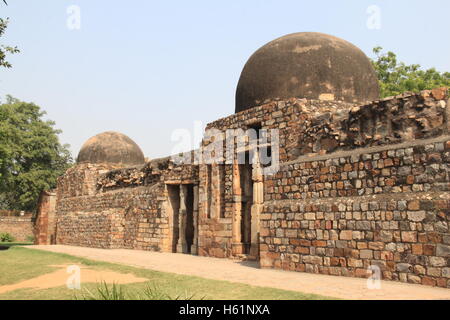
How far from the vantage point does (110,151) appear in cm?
2308

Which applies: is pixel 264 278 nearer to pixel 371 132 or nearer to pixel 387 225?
pixel 387 225

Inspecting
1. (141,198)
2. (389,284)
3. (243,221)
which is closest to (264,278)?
(389,284)

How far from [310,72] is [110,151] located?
14621 millimetres

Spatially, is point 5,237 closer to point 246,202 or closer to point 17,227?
point 17,227

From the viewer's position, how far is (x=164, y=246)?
1481cm

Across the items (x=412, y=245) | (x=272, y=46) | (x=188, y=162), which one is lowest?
(x=412, y=245)

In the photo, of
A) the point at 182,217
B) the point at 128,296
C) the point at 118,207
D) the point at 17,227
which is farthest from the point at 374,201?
the point at 17,227

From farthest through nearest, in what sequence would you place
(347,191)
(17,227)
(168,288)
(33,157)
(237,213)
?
(17,227)
(33,157)
(237,213)
(347,191)
(168,288)

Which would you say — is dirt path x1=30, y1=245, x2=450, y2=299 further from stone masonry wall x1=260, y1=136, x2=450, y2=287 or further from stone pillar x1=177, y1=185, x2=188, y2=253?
stone pillar x1=177, y1=185, x2=188, y2=253

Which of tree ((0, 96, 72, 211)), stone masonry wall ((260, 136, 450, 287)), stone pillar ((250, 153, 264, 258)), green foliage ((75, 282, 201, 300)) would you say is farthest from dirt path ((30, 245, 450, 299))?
tree ((0, 96, 72, 211))

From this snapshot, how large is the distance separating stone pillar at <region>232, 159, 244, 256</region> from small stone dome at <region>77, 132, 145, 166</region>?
12.3 meters

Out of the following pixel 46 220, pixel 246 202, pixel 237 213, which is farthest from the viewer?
pixel 46 220

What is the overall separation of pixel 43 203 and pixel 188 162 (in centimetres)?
1342
